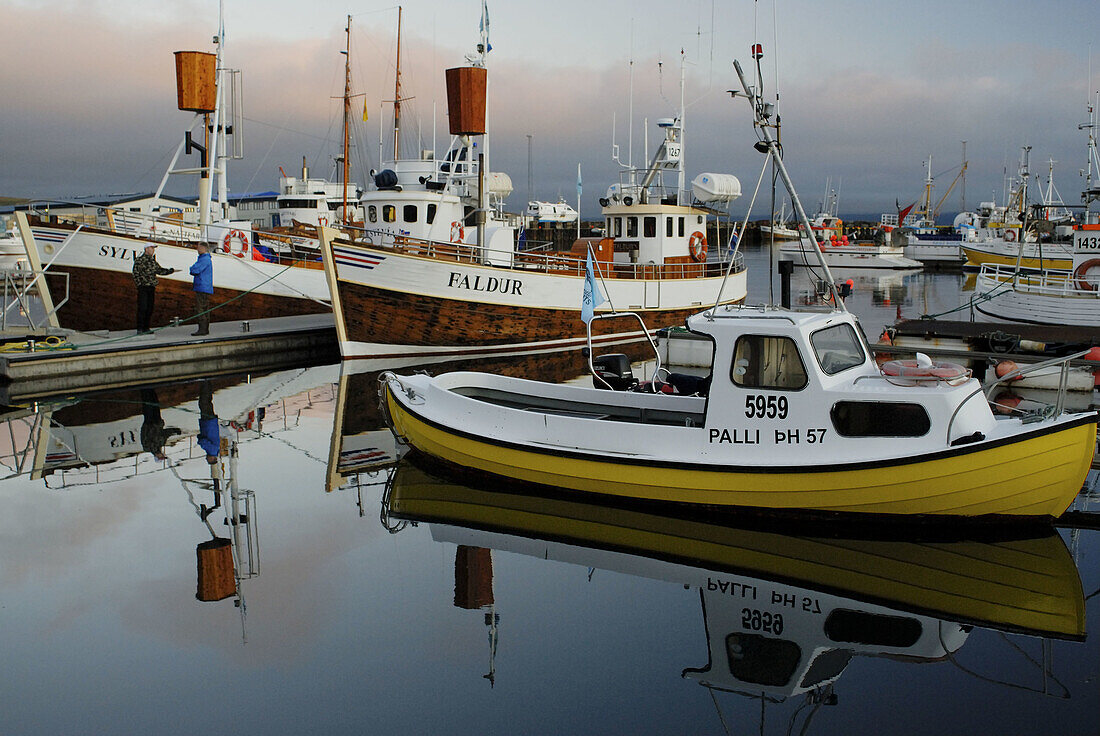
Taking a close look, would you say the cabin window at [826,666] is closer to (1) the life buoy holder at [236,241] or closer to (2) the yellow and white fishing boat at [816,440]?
(2) the yellow and white fishing boat at [816,440]

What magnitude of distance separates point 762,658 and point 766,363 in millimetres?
3004

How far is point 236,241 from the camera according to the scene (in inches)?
827

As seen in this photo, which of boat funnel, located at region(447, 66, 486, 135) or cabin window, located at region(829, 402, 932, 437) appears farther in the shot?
boat funnel, located at region(447, 66, 486, 135)

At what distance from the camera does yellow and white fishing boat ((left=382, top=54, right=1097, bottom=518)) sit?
25.7 ft

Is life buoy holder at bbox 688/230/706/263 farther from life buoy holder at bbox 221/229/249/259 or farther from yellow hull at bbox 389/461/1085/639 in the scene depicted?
yellow hull at bbox 389/461/1085/639

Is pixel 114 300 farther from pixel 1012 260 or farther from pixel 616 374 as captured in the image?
pixel 1012 260

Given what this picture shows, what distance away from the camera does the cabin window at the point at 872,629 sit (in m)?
6.50

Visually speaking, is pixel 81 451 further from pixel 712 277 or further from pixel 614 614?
pixel 712 277

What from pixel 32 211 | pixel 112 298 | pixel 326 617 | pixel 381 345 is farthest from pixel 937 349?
pixel 32 211

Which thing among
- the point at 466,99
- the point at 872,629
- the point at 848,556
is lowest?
the point at 872,629

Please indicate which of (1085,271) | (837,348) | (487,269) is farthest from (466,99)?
(1085,271)

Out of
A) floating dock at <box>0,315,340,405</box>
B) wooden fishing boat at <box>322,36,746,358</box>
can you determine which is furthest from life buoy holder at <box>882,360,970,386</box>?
floating dock at <box>0,315,340,405</box>

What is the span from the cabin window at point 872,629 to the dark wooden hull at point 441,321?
11105 mm

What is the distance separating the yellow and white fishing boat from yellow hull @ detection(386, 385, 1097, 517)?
1 centimetres
